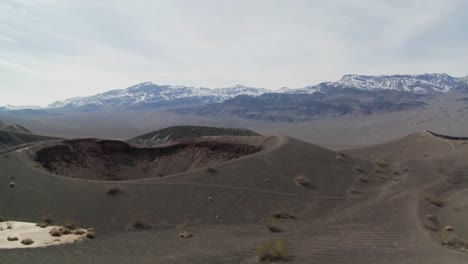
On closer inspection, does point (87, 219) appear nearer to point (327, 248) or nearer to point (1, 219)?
point (1, 219)

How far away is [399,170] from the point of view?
38812 mm

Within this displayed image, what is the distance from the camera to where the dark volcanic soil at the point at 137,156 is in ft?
119

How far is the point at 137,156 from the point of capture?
43656 mm

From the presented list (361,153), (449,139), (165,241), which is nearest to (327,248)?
(165,241)

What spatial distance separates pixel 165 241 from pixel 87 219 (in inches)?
202

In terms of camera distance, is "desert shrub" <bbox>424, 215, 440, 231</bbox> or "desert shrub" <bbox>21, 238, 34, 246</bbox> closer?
"desert shrub" <bbox>21, 238, 34, 246</bbox>

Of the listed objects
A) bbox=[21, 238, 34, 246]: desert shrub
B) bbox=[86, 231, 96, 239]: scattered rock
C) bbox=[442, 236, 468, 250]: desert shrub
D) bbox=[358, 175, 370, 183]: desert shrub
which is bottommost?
bbox=[86, 231, 96, 239]: scattered rock

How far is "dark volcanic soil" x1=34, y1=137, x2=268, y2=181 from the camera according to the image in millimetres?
36219

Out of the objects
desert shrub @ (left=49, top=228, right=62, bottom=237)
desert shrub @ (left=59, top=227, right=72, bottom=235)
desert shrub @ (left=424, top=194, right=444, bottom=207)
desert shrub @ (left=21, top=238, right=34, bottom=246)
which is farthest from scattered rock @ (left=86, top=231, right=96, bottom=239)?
desert shrub @ (left=424, top=194, right=444, bottom=207)

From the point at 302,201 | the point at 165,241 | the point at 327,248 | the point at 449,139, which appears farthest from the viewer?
the point at 449,139

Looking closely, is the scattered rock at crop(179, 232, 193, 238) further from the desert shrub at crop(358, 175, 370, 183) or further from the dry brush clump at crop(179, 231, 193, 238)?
the desert shrub at crop(358, 175, 370, 183)

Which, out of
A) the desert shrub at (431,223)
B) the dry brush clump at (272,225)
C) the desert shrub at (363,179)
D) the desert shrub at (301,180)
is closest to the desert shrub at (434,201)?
the desert shrub at (431,223)

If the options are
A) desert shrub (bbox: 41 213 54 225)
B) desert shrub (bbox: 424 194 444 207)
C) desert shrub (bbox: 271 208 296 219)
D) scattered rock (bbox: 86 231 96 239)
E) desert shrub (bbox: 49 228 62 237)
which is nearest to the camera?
desert shrub (bbox: 49 228 62 237)

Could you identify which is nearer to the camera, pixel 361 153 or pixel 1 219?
pixel 1 219
